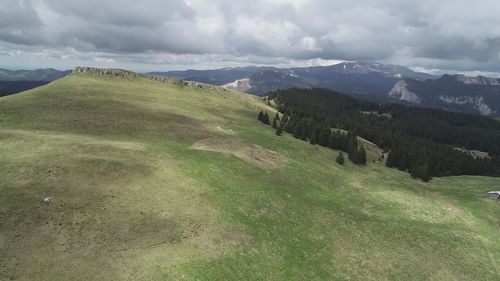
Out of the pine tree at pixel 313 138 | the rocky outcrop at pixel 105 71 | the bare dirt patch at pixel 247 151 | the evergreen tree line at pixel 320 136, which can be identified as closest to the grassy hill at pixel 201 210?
the bare dirt patch at pixel 247 151

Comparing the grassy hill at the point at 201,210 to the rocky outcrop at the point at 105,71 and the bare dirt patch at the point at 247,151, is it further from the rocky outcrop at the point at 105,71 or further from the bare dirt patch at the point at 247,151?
Answer: the rocky outcrop at the point at 105,71

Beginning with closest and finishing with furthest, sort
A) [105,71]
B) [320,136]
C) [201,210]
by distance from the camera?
[201,210]
[320,136]
[105,71]

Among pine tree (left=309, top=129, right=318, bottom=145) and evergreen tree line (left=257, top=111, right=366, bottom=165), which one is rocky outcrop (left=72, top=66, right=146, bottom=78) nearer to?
evergreen tree line (left=257, top=111, right=366, bottom=165)

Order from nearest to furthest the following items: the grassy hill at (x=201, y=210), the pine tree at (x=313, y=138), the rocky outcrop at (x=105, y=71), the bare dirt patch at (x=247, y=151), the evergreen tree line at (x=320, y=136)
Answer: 1. the grassy hill at (x=201, y=210)
2. the bare dirt patch at (x=247, y=151)
3. the pine tree at (x=313, y=138)
4. the evergreen tree line at (x=320, y=136)
5. the rocky outcrop at (x=105, y=71)

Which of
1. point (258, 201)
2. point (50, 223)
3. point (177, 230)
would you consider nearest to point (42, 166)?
point (50, 223)

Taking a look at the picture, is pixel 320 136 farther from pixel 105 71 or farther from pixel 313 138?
pixel 105 71

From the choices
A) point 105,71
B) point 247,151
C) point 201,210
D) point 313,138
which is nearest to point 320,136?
point 313,138
